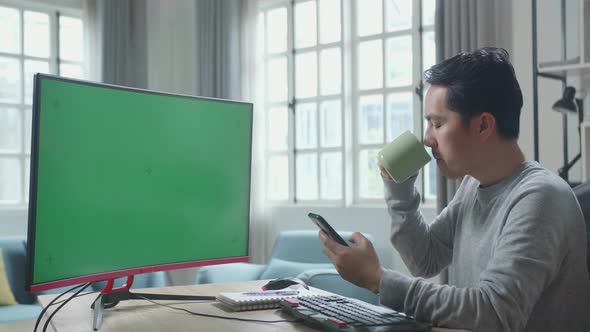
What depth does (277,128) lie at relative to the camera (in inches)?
174

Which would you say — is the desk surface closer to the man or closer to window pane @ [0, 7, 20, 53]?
the man

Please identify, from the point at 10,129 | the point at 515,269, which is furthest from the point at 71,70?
the point at 515,269

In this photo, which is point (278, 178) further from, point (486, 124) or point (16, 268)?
point (486, 124)

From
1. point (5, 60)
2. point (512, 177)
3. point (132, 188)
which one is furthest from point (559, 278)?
point (5, 60)

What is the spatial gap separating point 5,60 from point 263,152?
2.05m

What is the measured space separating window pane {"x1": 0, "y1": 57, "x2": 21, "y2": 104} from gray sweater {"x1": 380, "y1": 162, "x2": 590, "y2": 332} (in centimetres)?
398

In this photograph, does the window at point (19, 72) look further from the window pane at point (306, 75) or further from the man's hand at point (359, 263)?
the man's hand at point (359, 263)

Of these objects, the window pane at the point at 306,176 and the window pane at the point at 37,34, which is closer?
the window pane at the point at 306,176

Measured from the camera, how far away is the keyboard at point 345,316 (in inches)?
40.1

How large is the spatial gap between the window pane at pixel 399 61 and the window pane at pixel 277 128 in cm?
94

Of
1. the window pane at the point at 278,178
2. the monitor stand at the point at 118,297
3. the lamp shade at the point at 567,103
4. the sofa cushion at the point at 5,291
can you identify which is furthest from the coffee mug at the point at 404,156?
the window pane at the point at 278,178

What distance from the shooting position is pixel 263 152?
4.32 meters

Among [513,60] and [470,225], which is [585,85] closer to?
[513,60]

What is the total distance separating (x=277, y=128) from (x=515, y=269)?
11.4ft
